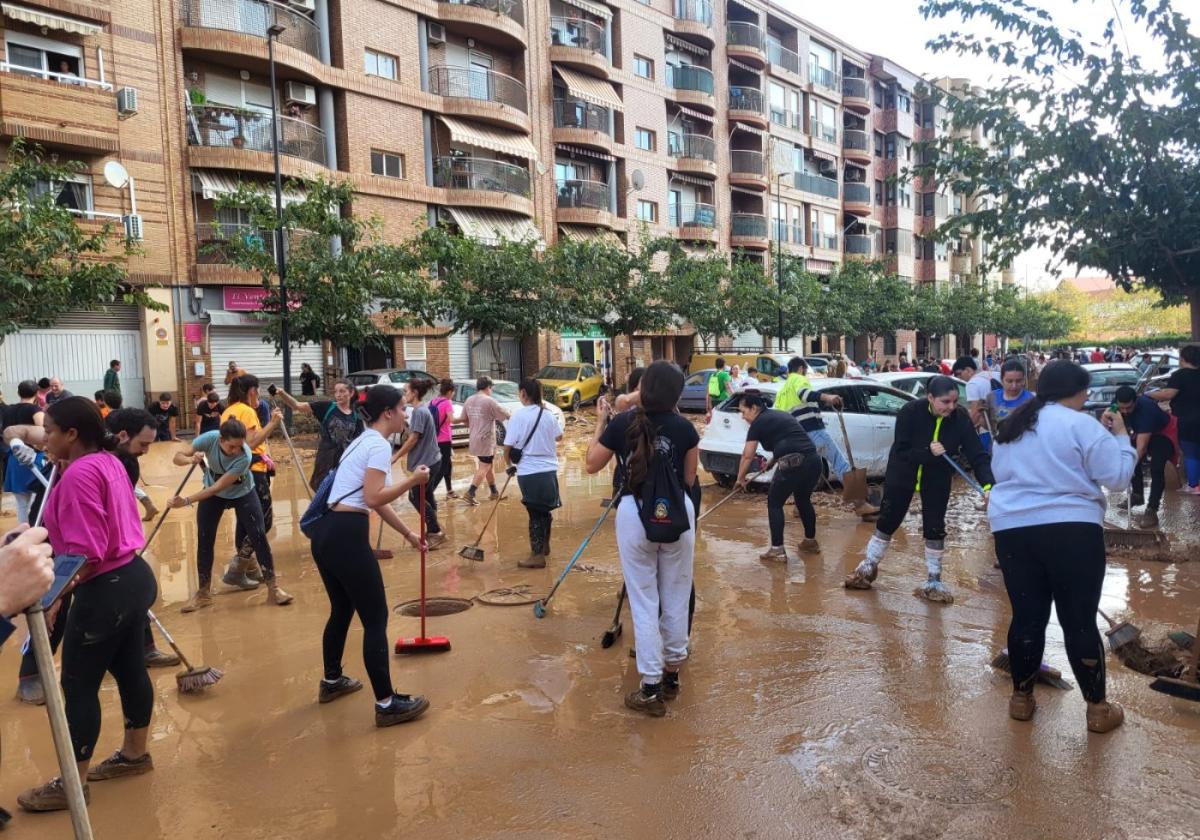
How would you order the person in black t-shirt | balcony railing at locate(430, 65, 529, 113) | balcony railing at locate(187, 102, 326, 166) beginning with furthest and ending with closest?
balcony railing at locate(430, 65, 529, 113) < balcony railing at locate(187, 102, 326, 166) < the person in black t-shirt

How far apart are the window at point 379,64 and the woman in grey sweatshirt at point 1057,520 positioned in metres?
25.8

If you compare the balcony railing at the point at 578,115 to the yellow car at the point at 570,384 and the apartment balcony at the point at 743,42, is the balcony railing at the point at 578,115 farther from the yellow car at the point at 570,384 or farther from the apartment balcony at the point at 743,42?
the yellow car at the point at 570,384

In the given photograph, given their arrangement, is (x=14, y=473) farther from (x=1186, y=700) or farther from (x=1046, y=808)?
(x=1186, y=700)

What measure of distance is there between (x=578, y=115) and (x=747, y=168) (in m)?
10.9

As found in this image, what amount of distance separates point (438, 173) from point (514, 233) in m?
3.07

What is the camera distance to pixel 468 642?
5.68m

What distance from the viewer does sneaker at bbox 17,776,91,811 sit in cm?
363

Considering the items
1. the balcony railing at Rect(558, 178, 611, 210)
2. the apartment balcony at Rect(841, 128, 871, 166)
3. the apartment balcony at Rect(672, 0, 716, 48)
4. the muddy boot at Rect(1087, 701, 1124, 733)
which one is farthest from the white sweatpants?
the apartment balcony at Rect(841, 128, 871, 166)

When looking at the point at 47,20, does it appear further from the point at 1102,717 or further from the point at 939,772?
the point at 1102,717

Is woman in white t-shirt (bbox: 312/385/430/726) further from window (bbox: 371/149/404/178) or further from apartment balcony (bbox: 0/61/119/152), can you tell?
window (bbox: 371/149/404/178)

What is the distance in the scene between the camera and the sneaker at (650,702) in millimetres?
4400

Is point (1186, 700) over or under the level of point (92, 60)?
under

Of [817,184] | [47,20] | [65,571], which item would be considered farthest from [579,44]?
[65,571]

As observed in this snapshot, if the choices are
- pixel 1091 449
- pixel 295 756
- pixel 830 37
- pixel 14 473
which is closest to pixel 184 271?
pixel 14 473
